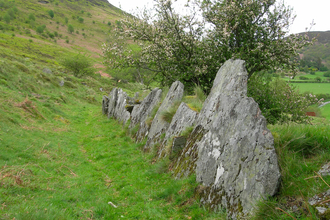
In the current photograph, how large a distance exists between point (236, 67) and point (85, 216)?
7.42m

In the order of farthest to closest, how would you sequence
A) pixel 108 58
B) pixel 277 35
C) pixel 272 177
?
pixel 108 58 < pixel 277 35 < pixel 272 177

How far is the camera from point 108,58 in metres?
17.4

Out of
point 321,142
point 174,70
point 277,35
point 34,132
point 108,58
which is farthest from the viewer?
point 108,58

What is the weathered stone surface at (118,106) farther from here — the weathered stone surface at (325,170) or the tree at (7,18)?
the tree at (7,18)

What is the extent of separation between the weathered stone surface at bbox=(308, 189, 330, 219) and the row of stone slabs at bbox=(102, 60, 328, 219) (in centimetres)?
81

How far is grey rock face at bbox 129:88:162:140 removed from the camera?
1423cm

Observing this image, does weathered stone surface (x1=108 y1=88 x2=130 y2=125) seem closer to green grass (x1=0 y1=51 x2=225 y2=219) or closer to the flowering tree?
green grass (x1=0 y1=51 x2=225 y2=219)

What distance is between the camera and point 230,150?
5938 millimetres

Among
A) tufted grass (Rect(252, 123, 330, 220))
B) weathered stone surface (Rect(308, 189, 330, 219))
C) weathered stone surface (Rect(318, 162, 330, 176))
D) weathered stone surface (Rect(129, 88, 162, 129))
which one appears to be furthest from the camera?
weathered stone surface (Rect(129, 88, 162, 129))

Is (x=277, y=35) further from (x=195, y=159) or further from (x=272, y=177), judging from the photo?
(x=272, y=177)

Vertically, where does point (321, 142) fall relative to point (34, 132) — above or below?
above

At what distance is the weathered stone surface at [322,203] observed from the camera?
11.8ft

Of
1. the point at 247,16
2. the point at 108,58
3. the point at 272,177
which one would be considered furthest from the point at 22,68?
the point at 272,177

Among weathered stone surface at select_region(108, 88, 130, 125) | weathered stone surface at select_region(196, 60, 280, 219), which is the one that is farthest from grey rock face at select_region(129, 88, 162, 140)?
weathered stone surface at select_region(196, 60, 280, 219)
